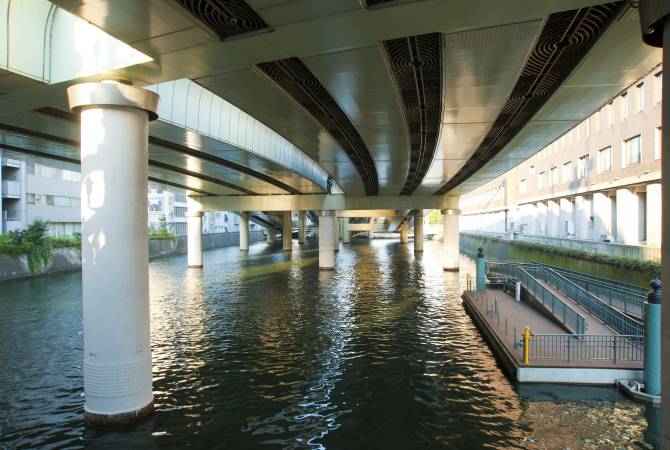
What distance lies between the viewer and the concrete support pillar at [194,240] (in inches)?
1767

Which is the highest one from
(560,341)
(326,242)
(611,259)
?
(326,242)

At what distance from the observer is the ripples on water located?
952 centimetres

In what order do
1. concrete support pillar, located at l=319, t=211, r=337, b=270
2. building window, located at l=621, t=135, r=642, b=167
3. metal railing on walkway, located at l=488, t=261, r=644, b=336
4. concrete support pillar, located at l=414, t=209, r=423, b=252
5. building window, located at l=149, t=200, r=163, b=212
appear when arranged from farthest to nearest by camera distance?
building window, located at l=149, t=200, r=163, b=212 < concrete support pillar, located at l=414, t=209, r=423, b=252 < concrete support pillar, located at l=319, t=211, r=337, b=270 < building window, located at l=621, t=135, r=642, b=167 < metal railing on walkway, located at l=488, t=261, r=644, b=336

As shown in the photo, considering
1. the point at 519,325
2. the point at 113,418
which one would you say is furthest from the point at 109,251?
the point at 519,325

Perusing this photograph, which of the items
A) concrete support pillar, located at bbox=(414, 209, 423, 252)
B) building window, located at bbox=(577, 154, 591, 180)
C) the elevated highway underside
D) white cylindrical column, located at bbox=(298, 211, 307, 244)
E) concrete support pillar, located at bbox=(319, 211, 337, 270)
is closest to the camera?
the elevated highway underside

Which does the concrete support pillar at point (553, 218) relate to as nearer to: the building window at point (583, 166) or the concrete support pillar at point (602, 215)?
the building window at point (583, 166)

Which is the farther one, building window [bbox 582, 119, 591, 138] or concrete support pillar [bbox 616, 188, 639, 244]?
building window [bbox 582, 119, 591, 138]

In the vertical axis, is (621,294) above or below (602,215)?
below

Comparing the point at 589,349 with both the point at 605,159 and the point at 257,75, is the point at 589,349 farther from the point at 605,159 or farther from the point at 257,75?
the point at 605,159

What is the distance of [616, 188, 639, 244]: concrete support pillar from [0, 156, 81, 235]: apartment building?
4809cm

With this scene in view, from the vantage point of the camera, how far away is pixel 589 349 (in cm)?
1347

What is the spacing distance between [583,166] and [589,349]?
33.8 meters

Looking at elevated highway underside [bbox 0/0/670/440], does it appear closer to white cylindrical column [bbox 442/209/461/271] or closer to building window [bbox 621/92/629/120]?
building window [bbox 621/92/629/120]

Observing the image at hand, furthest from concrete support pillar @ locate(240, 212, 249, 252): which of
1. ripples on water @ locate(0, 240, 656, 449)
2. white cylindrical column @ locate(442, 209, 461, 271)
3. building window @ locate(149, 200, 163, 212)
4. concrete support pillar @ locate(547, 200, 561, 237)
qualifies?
ripples on water @ locate(0, 240, 656, 449)
